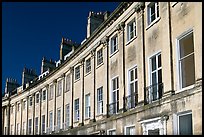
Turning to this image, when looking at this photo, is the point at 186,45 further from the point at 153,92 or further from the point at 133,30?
the point at 133,30

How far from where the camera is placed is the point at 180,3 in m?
14.5

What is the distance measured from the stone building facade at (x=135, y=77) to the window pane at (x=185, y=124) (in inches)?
0.8

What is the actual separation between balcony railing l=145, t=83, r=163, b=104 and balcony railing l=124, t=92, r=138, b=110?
147 cm

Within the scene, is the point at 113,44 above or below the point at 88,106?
above

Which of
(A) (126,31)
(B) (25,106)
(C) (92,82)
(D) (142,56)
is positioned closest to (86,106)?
(C) (92,82)

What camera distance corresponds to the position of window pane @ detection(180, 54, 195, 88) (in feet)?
45.0

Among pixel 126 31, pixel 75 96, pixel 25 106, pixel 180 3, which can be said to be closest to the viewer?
pixel 180 3

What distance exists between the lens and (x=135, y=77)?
18969mm

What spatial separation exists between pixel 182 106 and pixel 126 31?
7987 millimetres

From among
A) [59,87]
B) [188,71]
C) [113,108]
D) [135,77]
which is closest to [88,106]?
[113,108]

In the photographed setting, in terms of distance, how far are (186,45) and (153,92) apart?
320 centimetres

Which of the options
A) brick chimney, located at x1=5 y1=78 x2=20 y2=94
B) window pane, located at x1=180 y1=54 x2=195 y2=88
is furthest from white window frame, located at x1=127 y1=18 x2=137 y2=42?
brick chimney, located at x1=5 y1=78 x2=20 y2=94

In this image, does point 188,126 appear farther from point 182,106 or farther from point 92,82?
point 92,82

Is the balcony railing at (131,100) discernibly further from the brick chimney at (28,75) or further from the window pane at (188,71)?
the brick chimney at (28,75)
